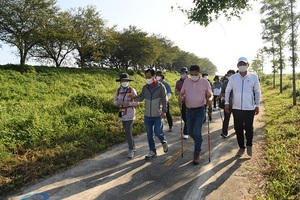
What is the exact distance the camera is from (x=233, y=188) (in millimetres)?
4168

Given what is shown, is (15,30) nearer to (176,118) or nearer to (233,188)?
(176,118)

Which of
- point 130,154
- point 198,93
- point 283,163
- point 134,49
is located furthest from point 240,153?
point 134,49

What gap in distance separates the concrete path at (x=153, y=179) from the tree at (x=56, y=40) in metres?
21.2

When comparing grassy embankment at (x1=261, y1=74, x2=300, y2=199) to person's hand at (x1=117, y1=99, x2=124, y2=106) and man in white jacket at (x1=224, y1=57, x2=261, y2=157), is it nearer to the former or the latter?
man in white jacket at (x1=224, y1=57, x2=261, y2=157)

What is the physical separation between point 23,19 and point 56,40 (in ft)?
16.5

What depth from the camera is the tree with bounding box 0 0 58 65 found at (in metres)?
21.1

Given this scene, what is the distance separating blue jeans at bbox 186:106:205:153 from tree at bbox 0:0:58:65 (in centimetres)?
2158

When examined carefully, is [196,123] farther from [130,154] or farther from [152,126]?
[130,154]

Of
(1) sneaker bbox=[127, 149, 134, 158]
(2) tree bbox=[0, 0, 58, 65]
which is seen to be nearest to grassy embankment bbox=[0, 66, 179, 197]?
(1) sneaker bbox=[127, 149, 134, 158]

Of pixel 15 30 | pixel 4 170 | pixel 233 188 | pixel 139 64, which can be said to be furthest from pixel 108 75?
pixel 233 188

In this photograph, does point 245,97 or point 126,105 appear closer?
point 245,97

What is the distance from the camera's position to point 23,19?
70.9ft

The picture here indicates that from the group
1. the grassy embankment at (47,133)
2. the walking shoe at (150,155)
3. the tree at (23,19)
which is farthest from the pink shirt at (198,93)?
the tree at (23,19)

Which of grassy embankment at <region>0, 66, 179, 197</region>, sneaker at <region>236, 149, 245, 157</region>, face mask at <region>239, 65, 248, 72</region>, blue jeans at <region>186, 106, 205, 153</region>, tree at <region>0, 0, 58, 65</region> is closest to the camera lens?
grassy embankment at <region>0, 66, 179, 197</region>
